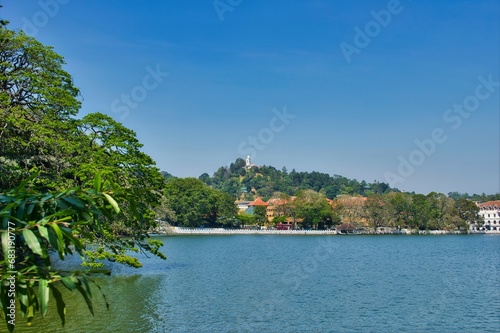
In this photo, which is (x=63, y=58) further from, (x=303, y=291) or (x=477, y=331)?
(x=477, y=331)

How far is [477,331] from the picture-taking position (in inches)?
518

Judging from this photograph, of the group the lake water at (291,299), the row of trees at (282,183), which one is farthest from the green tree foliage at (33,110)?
the row of trees at (282,183)

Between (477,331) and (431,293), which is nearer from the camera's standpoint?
(477,331)

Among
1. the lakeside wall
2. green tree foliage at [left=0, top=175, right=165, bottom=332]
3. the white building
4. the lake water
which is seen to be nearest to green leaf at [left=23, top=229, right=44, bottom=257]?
green tree foliage at [left=0, top=175, right=165, bottom=332]

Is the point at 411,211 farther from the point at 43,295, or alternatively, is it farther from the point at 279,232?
the point at 43,295

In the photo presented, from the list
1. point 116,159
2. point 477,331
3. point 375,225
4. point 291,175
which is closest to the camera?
point 477,331

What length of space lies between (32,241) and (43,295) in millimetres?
191

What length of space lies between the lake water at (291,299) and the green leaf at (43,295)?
11498 mm

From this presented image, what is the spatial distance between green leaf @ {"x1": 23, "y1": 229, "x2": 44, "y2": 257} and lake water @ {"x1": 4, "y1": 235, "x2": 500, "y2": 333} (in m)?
11.5

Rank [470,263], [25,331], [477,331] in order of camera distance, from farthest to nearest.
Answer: [470,263], [477,331], [25,331]

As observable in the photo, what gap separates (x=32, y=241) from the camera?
5.29 feet

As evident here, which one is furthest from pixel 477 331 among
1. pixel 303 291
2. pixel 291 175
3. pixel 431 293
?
pixel 291 175

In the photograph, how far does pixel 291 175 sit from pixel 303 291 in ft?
456

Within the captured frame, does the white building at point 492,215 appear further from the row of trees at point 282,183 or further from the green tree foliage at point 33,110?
the green tree foliage at point 33,110
